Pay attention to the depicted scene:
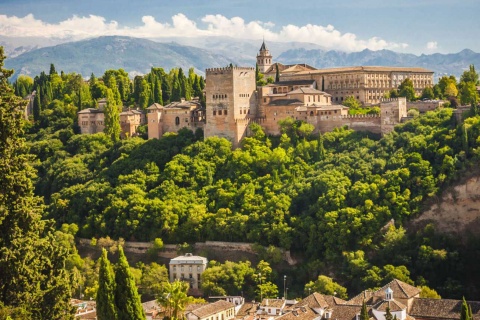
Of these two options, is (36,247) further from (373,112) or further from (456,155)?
(373,112)

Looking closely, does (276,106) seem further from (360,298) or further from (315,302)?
(315,302)

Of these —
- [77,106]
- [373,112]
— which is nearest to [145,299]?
[373,112]

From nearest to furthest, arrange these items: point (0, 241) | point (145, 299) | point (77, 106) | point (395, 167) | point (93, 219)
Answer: point (0, 241)
point (145, 299)
point (395, 167)
point (93, 219)
point (77, 106)

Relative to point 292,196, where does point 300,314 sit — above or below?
below

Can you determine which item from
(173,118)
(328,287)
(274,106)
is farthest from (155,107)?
(328,287)

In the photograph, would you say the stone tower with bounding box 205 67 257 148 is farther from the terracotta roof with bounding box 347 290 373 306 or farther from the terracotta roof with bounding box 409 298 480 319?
the terracotta roof with bounding box 409 298 480 319

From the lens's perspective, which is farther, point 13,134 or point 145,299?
point 145,299

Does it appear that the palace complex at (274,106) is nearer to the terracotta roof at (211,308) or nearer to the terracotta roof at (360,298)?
the terracotta roof at (360,298)
